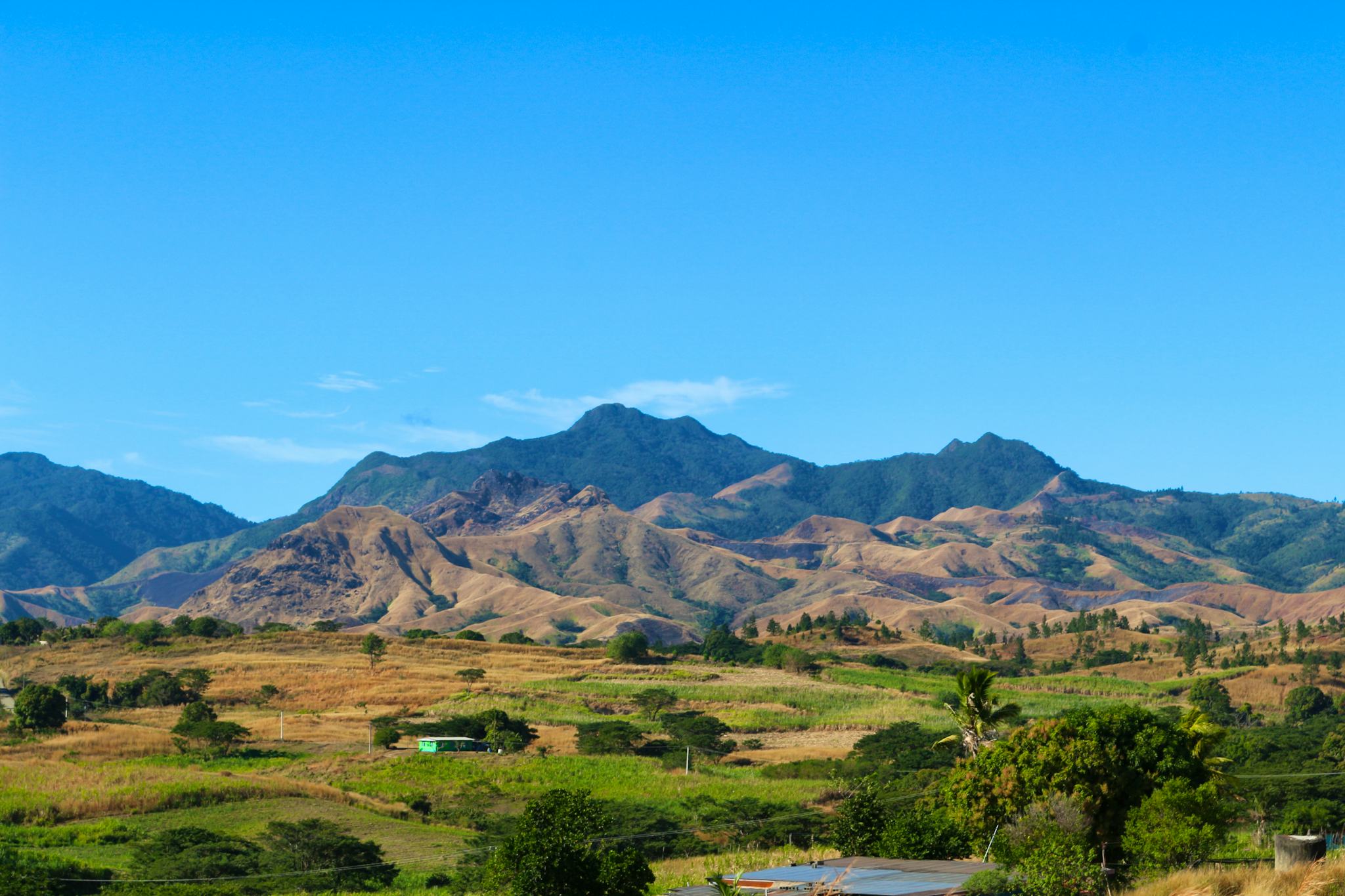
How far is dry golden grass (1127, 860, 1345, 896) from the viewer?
61.1ft

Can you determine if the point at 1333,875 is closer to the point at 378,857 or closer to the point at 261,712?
the point at 378,857

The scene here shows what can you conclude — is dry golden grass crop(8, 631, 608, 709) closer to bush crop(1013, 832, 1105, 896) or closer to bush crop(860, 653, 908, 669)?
bush crop(860, 653, 908, 669)

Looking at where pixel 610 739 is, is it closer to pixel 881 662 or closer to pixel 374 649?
pixel 374 649

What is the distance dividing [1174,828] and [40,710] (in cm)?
8858

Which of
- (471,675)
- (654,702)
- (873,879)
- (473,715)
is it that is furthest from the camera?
(471,675)

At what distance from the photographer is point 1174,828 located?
4697cm

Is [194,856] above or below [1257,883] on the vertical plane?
below

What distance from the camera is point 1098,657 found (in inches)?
7259

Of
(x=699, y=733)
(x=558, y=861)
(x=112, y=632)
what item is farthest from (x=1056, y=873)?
(x=112, y=632)

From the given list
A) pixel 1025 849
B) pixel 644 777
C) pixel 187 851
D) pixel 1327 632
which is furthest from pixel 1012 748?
pixel 1327 632

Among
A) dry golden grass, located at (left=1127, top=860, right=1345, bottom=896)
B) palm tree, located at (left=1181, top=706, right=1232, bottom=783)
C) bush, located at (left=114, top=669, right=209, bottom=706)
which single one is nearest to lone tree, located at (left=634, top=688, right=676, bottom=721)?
bush, located at (left=114, top=669, right=209, bottom=706)

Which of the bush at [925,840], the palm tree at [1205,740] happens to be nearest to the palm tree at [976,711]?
the bush at [925,840]

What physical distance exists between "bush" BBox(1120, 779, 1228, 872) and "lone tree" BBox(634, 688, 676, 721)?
71.8 m

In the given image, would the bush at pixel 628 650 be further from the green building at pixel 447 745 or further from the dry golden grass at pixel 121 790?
the dry golden grass at pixel 121 790
